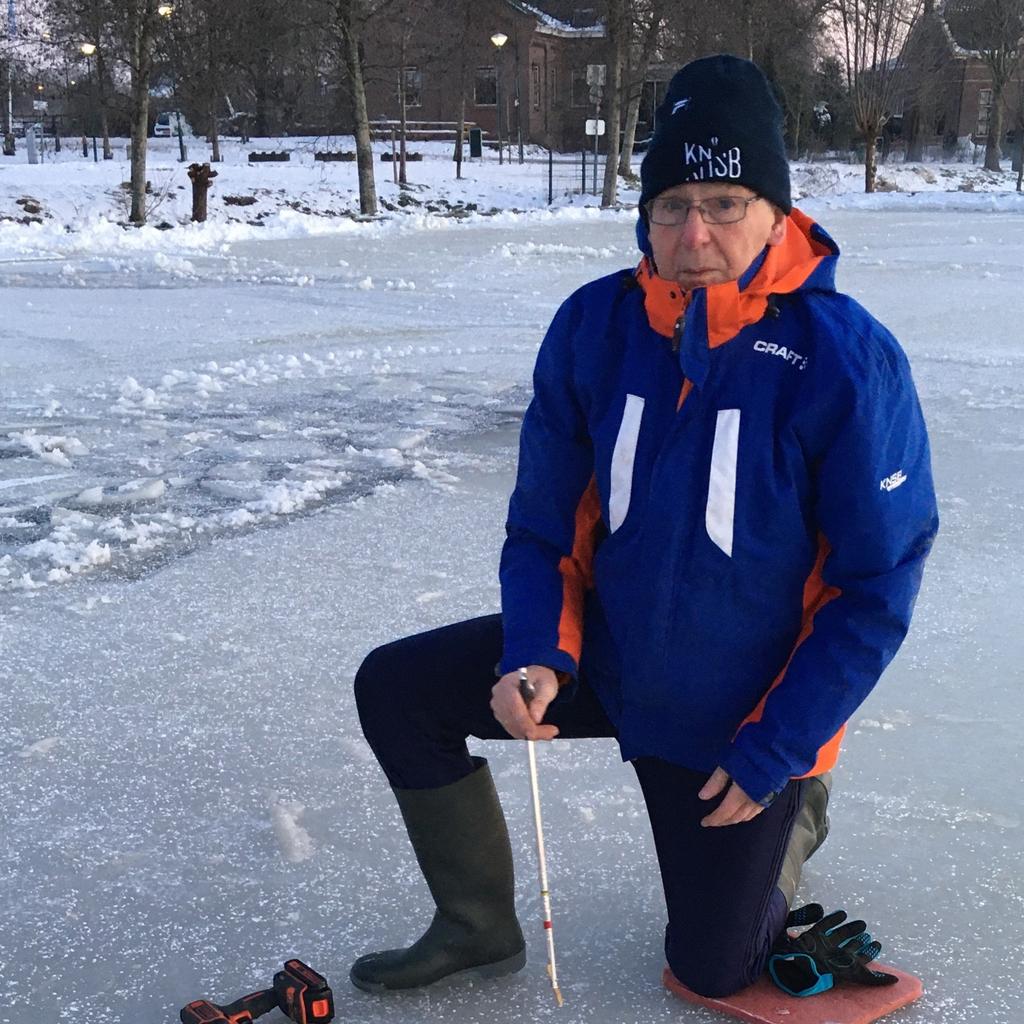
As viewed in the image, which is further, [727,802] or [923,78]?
[923,78]

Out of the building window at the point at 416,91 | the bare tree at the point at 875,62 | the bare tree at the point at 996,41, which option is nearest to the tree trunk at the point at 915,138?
the bare tree at the point at 996,41

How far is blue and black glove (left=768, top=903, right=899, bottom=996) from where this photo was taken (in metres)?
2.14

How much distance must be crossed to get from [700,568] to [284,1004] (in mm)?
902

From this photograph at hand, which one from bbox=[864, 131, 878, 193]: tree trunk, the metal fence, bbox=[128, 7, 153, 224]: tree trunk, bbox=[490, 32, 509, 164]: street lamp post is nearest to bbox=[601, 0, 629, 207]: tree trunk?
the metal fence

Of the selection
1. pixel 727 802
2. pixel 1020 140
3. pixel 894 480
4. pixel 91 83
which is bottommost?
pixel 727 802

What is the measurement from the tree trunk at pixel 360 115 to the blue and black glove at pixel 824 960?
2473cm

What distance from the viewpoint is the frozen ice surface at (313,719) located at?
7.50 feet

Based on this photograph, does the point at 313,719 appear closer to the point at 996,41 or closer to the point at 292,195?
the point at 292,195

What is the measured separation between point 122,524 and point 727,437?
3334mm

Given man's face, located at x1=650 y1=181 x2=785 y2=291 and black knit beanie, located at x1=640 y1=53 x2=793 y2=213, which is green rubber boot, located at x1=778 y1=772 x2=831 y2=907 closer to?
man's face, located at x1=650 y1=181 x2=785 y2=291

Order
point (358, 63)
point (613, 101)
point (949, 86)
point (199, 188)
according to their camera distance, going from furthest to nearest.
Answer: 1. point (949, 86)
2. point (613, 101)
3. point (358, 63)
4. point (199, 188)

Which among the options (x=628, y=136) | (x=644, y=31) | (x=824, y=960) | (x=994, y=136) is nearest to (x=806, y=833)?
(x=824, y=960)

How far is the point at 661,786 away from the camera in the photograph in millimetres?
2094

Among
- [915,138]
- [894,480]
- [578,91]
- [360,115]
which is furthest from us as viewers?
[915,138]
